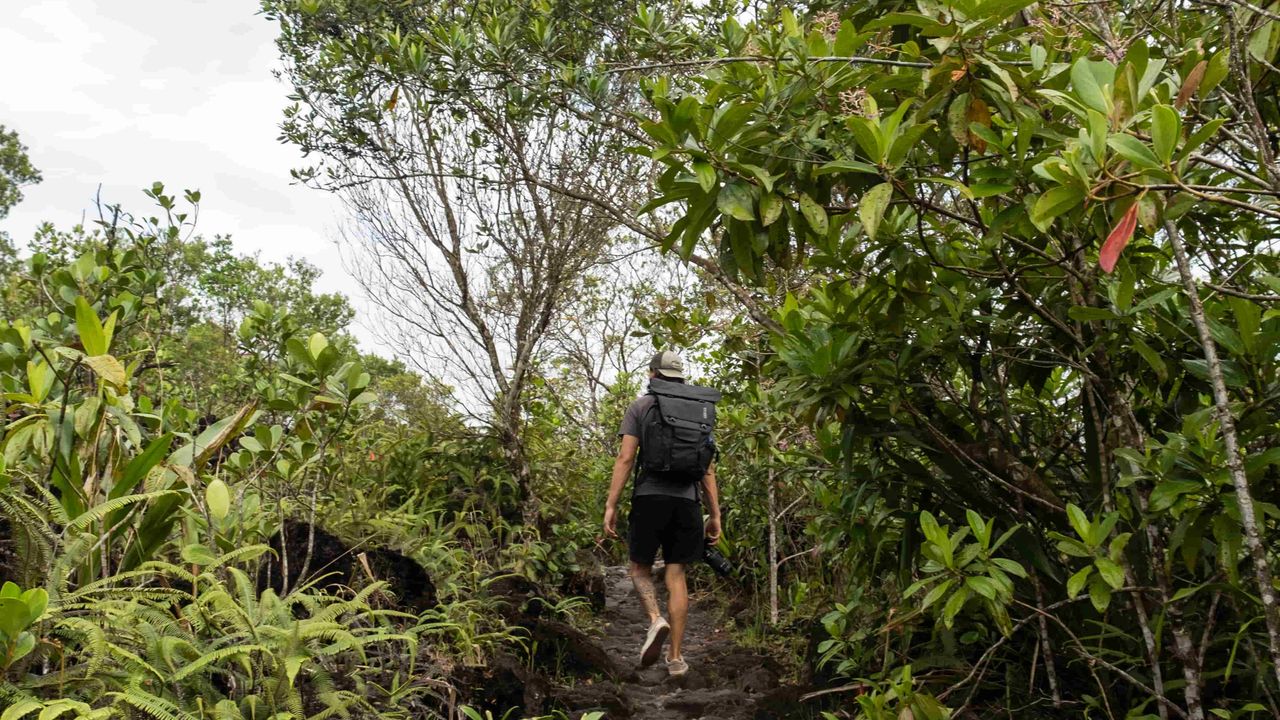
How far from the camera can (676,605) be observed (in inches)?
202

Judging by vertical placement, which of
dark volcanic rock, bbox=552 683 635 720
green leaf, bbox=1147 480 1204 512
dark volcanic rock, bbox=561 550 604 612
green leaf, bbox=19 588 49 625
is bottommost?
dark volcanic rock, bbox=552 683 635 720

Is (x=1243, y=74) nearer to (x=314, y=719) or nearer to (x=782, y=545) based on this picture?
(x=314, y=719)

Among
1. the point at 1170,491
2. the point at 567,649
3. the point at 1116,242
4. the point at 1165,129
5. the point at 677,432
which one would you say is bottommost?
the point at 567,649

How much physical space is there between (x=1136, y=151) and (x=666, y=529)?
4041mm

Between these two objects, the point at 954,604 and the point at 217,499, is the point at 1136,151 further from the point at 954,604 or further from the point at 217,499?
the point at 217,499

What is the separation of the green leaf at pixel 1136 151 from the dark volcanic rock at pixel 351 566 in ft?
11.7

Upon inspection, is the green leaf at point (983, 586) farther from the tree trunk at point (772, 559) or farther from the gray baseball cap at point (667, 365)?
the tree trunk at point (772, 559)

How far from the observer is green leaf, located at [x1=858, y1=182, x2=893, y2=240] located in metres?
2.18

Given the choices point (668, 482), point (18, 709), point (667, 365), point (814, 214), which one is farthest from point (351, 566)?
point (814, 214)

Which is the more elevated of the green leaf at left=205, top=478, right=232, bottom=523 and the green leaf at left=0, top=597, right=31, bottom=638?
the green leaf at left=205, top=478, right=232, bottom=523

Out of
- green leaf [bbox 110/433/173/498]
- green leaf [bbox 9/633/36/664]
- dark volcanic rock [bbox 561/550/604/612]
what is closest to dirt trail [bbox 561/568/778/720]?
dark volcanic rock [bbox 561/550/604/612]

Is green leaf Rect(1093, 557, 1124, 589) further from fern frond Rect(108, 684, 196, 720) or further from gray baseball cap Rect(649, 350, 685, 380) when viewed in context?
gray baseball cap Rect(649, 350, 685, 380)

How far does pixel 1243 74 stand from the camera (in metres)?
1.87

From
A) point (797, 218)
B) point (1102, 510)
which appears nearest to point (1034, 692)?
point (1102, 510)
